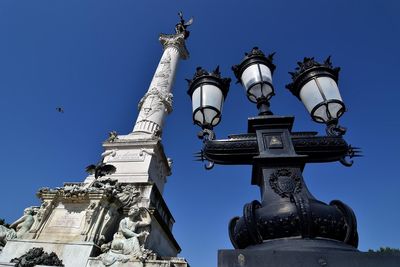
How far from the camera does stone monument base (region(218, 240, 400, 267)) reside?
5.76ft

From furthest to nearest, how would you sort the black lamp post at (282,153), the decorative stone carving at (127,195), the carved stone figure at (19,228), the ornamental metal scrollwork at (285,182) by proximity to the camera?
the decorative stone carving at (127,195)
the carved stone figure at (19,228)
the ornamental metal scrollwork at (285,182)
the black lamp post at (282,153)

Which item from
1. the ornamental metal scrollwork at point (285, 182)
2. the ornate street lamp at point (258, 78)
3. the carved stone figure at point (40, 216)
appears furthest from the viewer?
the carved stone figure at point (40, 216)

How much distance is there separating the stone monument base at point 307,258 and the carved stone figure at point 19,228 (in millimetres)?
9356

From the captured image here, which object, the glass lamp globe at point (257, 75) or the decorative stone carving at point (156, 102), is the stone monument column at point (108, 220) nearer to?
the decorative stone carving at point (156, 102)

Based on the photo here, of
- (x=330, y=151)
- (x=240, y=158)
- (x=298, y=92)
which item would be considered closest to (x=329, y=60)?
(x=298, y=92)

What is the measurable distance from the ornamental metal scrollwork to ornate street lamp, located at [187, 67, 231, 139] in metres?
0.93

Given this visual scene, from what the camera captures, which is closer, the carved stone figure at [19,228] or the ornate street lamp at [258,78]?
the ornate street lamp at [258,78]

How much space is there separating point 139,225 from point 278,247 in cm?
733

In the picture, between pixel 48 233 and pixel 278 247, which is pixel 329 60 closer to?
pixel 278 247

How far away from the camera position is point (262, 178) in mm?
2725

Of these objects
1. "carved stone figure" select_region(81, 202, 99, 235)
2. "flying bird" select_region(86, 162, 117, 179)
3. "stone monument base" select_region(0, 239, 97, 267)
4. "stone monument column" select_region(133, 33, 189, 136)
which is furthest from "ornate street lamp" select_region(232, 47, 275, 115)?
"stone monument column" select_region(133, 33, 189, 136)

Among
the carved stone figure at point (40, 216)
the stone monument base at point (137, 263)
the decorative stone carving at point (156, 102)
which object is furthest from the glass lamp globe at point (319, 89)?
the decorative stone carving at point (156, 102)

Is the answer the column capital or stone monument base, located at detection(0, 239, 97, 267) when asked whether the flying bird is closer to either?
stone monument base, located at detection(0, 239, 97, 267)

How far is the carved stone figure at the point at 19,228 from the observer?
8.65m
